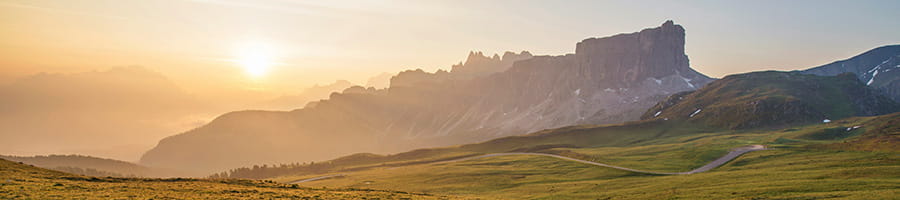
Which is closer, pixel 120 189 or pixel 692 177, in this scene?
pixel 120 189

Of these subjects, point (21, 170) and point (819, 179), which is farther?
point (819, 179)

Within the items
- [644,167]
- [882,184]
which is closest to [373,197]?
[882,184]

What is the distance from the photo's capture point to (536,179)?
3935 inches

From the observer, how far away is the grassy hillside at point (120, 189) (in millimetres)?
40500

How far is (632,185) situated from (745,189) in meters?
22.1

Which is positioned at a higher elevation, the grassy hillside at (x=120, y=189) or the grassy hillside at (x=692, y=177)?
the grassy hillside at (x=120, y=189)

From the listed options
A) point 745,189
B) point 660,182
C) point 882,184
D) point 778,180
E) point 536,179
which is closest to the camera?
point 882,184

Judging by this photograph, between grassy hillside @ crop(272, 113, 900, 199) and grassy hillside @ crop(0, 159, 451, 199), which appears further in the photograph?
grassy hillside @ crop(272, 113, 900, 199)

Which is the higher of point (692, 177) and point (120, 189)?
point (120, 189)

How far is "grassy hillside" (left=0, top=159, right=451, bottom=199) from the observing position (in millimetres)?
40500

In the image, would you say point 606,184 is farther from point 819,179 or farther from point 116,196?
point 116,196

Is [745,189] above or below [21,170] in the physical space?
below

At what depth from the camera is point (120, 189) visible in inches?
1852

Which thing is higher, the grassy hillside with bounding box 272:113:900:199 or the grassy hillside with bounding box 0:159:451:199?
the grassy hillside with bounding box 0:159:451:199
